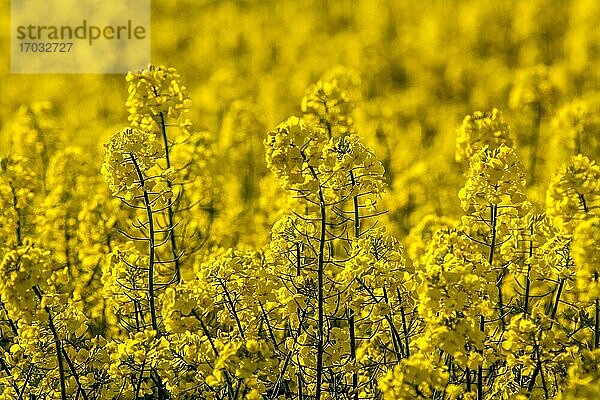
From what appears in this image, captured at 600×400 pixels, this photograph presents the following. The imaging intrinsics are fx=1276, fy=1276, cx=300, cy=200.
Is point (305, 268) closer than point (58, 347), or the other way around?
point (58, 347)

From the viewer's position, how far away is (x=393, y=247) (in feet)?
13.8

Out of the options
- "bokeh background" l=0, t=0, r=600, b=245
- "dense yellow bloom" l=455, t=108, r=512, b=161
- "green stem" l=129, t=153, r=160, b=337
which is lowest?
"green stem" l=129, t=153, r=160, b=337

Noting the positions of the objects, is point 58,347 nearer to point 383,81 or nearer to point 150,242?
point 150,242

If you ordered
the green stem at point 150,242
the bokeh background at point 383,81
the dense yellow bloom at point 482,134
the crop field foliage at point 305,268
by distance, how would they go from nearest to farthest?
the crop field foliage at point 305,268 → the green stem at point 150,242 → the dense yellow bloom at point 482,134 → the bokeh background at point 383,81

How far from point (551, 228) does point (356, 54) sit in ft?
26.7

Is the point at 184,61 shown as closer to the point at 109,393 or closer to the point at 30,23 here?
the point at 30,23

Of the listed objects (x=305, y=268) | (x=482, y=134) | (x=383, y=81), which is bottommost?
(x=305, y=268)

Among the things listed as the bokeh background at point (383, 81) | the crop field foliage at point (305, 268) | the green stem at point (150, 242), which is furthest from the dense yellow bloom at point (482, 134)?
the green stem at point (150, 242)

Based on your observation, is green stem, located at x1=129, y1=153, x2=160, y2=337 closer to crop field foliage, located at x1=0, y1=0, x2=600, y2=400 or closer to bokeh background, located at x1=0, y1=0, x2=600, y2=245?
crop field foliage, located at x1=0, y1=0, x2=600, y2=400

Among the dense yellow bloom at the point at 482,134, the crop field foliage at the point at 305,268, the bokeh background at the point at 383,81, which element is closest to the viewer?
the crop field foliage at the point at 305,268

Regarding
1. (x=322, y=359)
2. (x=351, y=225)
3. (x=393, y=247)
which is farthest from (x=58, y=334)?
(x=351, y=225)

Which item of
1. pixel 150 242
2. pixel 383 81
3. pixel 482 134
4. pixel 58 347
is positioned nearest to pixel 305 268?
pixel 150 242

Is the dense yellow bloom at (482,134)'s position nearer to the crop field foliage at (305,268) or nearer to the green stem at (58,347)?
the crop field foliage at (305,268)

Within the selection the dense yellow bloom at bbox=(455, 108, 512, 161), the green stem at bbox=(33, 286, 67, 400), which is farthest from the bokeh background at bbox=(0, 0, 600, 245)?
the green stem at bbox=(33, 286, 67, 400)
